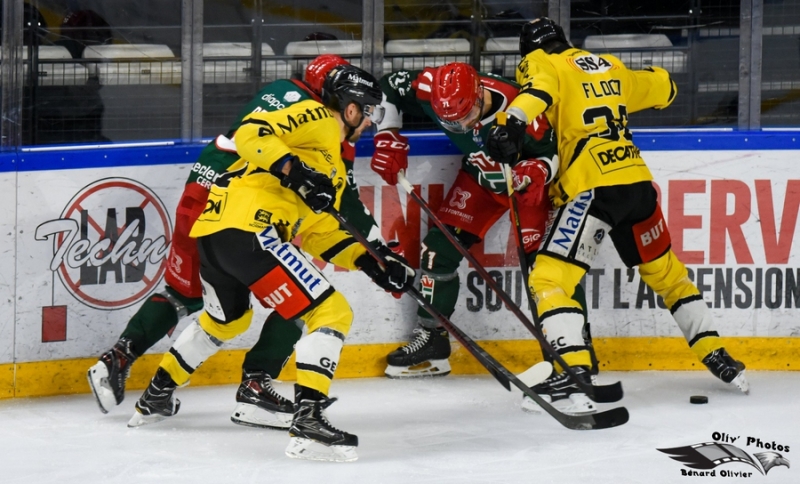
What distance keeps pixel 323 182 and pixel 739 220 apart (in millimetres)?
2053

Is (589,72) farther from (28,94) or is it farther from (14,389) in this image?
(14,389)

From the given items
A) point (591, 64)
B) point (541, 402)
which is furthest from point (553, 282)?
point (591, 64)

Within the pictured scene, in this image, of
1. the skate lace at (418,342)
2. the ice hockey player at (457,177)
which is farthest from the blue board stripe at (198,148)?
the skate lace at (418,342)

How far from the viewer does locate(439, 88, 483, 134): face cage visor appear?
4.35 metres

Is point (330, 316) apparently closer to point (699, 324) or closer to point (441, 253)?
point (441, 253)

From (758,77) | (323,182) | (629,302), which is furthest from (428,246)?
(758,77)

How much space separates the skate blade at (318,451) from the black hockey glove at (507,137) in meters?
1.16

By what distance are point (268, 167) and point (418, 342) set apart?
1423mm

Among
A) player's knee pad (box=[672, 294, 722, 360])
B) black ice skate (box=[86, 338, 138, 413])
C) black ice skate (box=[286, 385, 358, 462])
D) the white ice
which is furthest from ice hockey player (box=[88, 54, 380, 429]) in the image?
player's knee pad (box=[672, 294, 722, 360])

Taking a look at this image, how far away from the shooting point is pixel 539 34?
4.47 meters

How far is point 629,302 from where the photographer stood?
490cm

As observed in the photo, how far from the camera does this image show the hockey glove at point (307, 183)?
3604 mm

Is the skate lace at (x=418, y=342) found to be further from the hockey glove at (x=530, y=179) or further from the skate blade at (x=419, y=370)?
the hockey glove at (x=530, y=179)

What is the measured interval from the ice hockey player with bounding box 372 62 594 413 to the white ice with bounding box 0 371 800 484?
21 cm
